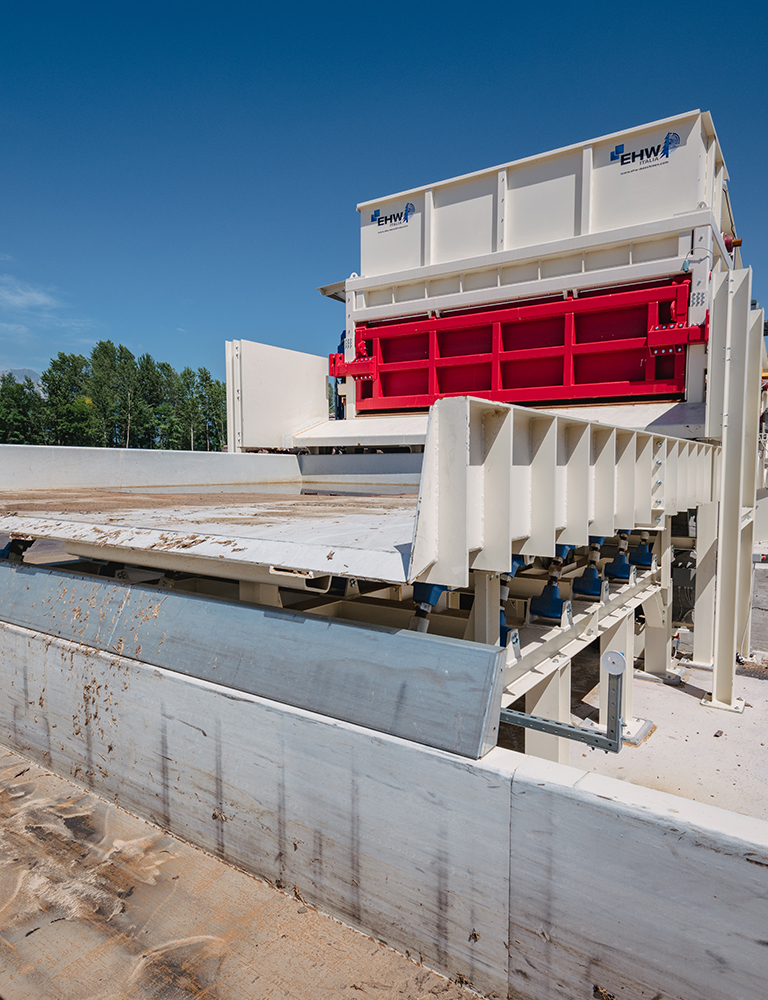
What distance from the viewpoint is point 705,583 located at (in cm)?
664

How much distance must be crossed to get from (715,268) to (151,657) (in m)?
7.91

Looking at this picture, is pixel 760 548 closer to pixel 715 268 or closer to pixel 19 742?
pixel 715 268

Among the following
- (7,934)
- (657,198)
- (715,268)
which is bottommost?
(7,934)

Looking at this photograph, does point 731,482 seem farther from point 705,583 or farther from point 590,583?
point 590,583

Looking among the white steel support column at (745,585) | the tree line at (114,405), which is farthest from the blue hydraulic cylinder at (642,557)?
the tree line at (114,405)

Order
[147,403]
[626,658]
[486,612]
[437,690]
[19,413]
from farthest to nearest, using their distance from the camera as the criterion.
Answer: [147,403] < [19,413] < [626,658] < [486,612] < [437,690]

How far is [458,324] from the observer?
8.62m

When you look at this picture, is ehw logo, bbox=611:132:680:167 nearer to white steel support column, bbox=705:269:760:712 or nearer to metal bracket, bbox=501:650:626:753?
white steel support column, bbox=705:269:760:712

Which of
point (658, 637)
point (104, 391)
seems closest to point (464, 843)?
point (658, 637)

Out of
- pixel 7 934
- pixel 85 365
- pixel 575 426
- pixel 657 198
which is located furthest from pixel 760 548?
pixel 85 365

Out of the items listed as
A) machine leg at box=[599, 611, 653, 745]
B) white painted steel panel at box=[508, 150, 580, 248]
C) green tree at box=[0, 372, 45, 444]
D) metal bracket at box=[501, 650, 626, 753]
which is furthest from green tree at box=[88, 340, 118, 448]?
metal bracket at box=[501, 650, 626, 753]

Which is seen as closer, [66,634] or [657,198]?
[66,634]

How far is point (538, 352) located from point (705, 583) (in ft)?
11.9

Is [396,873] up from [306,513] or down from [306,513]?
down
